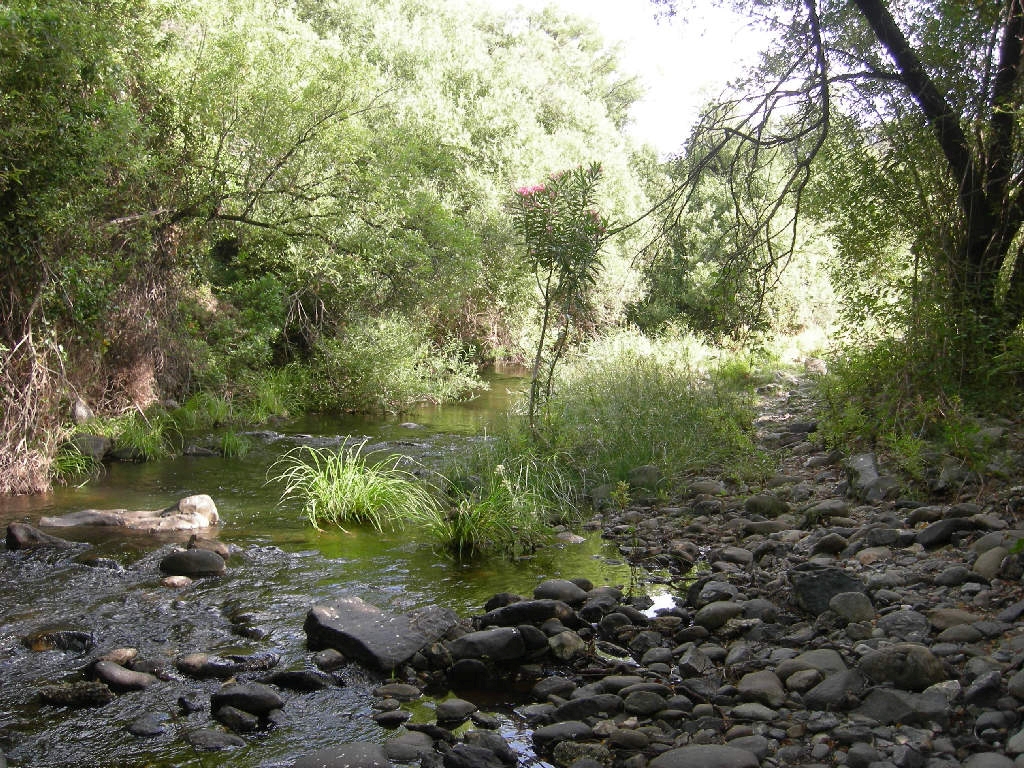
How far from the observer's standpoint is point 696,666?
13.7 ft

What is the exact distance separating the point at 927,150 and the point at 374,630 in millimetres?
6601

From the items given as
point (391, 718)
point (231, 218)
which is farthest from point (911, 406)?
point (231, 218)

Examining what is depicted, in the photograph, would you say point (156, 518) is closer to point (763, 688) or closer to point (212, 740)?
point (212, 740)

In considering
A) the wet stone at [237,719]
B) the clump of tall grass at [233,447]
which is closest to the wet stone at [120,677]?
the wet stone at [237,719]

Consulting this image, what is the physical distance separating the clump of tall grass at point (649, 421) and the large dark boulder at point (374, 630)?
4.20 m

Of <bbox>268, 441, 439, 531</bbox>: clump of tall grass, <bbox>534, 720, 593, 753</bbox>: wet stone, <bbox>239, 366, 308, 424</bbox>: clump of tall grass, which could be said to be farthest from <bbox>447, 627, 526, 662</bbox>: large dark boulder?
<bbox>239, 366, 308, 424</bbox>: clump of tall grass

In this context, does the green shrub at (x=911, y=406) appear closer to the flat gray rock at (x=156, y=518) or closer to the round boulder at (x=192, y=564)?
the round boulder at (x=192, y=564)

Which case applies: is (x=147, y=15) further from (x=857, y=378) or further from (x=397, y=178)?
(x=857, y=378)

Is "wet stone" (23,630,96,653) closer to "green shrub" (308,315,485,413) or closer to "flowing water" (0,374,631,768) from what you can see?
"flowing water" (0,374,631,768)

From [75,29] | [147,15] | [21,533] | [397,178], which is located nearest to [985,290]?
[21,533]

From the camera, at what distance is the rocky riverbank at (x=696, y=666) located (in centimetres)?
332

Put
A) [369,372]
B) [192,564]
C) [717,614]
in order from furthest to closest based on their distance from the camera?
[369,372] → [192,564] → [717,614]

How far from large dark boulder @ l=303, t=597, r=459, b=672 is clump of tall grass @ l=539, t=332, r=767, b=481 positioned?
4.20 m

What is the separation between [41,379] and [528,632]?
285 inches
